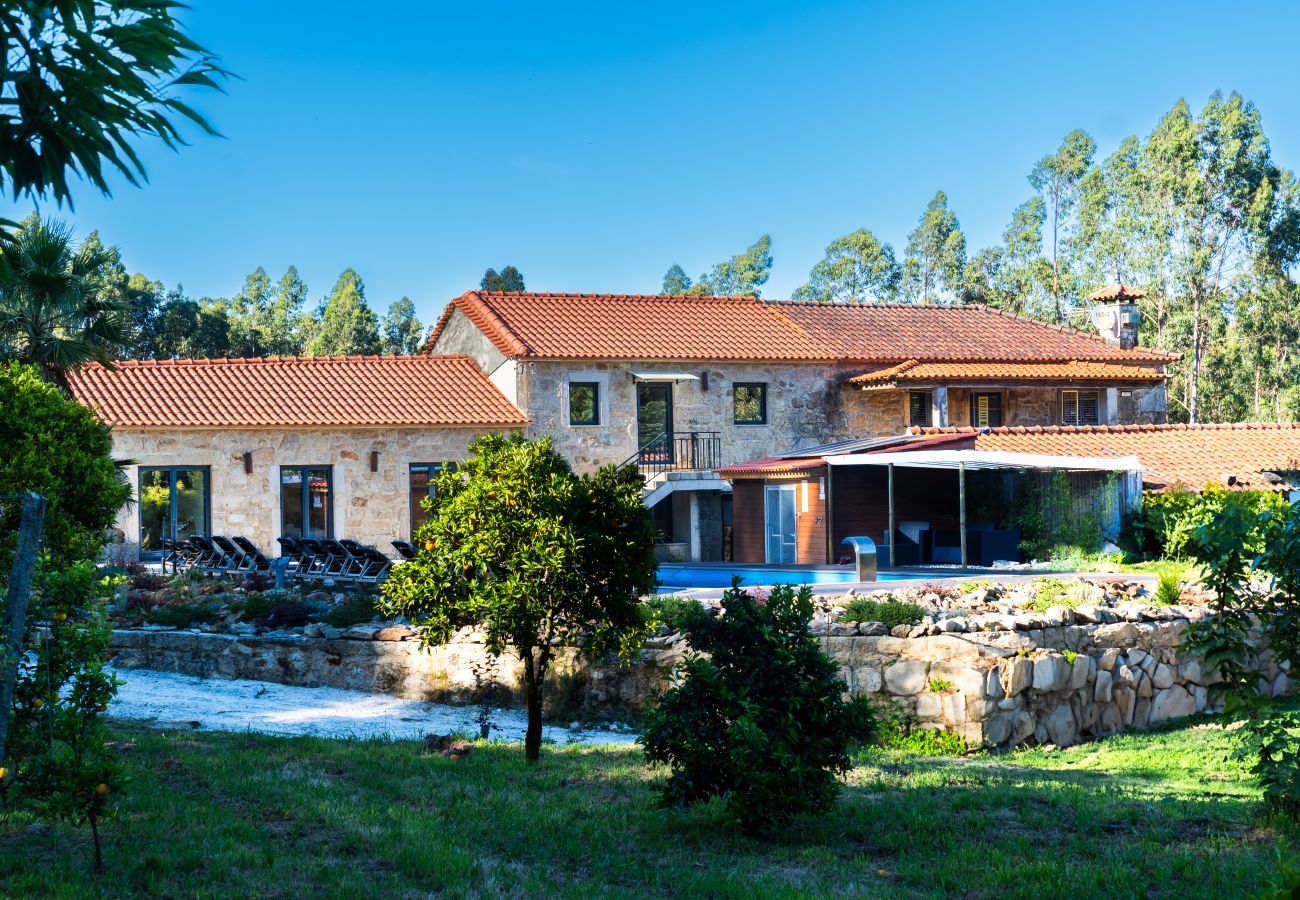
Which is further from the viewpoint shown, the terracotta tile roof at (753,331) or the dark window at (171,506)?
the terracotta tile roof at (753,331)

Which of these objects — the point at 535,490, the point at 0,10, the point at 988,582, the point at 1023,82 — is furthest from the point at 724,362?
the point at 0,10

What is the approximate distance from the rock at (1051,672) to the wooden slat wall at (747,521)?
600 inches

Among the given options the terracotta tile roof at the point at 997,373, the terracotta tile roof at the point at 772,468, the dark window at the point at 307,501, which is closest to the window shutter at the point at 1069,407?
the terracotta tile roof at the point at 997,373

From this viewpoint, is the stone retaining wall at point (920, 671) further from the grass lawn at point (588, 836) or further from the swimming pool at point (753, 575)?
the swimming pool at point (753, 575)

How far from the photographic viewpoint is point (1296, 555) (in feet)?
21.9

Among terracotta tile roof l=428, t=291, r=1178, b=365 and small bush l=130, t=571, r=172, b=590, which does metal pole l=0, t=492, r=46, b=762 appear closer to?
small bush l=130, t=571, r=172, b=590

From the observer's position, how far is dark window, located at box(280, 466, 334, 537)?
2673cm

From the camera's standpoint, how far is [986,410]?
106ft

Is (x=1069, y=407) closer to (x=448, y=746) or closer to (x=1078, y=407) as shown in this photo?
(x=1078, y=407)

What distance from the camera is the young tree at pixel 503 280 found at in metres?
51.6

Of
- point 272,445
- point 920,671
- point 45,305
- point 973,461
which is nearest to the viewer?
point 920,671

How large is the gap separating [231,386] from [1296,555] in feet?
81.2

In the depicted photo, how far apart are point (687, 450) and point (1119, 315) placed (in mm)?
15337

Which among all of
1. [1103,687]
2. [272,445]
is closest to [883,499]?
[272,445]
